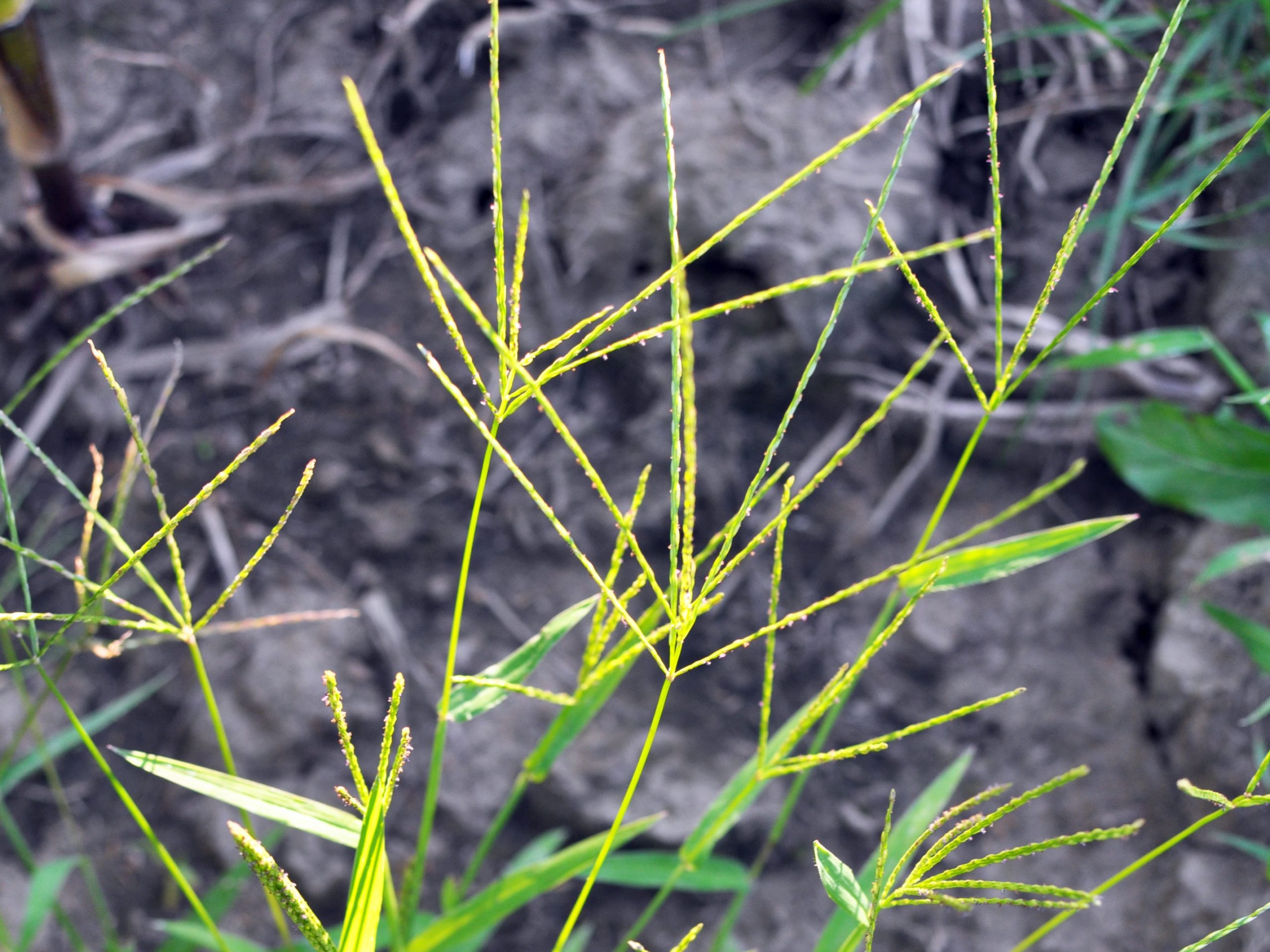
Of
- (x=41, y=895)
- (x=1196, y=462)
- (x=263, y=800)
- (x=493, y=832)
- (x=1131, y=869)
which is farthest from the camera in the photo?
(x=1196, y=462)

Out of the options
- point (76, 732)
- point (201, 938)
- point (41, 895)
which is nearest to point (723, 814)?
point (201, 938)

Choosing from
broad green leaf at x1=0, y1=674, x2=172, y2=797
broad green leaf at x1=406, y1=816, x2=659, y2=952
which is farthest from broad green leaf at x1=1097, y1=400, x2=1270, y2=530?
broad green leaf at x1=0, y1=674, x2=172, y2=797

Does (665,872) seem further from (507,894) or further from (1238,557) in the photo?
(1238,557)

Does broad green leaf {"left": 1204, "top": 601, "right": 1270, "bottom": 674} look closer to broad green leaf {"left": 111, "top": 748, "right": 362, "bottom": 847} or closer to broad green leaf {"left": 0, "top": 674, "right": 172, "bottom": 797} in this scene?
broad green leaf {"left": 111, "top": 748, "right": 362, "bottom": 847}

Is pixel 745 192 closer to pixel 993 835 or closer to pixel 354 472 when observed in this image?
pixel 354 472

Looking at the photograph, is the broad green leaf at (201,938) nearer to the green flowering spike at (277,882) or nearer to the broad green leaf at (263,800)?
the broad green leaf at (263,800)

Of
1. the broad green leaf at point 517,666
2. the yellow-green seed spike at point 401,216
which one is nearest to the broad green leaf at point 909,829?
the broad green leaf at point 517,666
